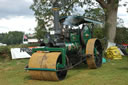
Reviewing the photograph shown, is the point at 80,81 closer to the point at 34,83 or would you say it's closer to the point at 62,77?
the point at 62,77

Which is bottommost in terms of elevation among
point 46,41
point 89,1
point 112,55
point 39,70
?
point 112,55

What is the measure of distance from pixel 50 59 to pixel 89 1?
9.98 metres

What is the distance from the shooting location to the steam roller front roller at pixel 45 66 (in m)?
5.27

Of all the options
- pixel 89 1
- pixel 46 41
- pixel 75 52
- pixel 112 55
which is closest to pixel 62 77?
pixel 46 41

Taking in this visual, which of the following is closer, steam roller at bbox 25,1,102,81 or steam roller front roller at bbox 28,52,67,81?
steam roller front roller at bbox 28,52,67,81

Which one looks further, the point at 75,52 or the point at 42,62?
the point at 75,52

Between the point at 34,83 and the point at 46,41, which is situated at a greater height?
the point at 46,41

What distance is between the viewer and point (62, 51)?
5637mm

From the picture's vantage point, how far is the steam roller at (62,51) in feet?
17.7

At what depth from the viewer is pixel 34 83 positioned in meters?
5.23

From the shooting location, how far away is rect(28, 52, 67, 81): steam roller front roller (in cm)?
527

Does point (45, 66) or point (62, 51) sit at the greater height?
point (62, 51)

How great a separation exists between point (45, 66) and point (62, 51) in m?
0.68

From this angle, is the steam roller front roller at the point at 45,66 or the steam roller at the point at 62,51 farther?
the steam roller at the point at 62,51
